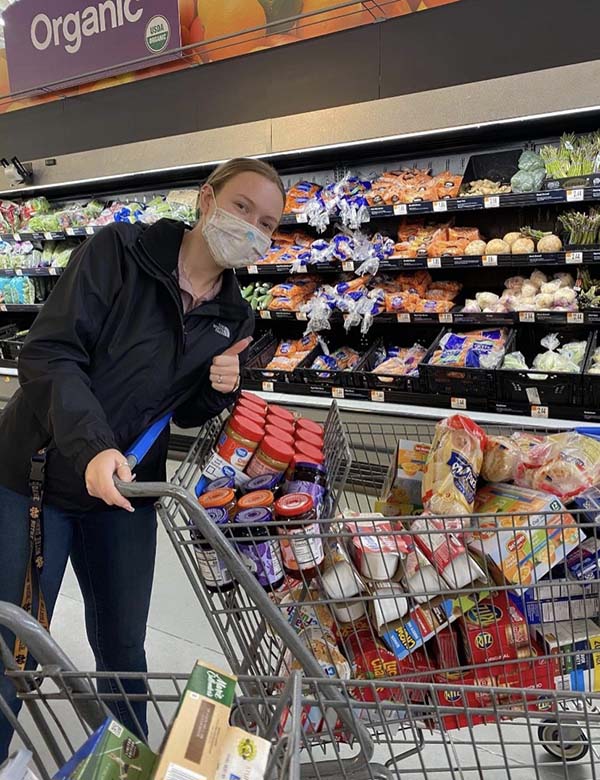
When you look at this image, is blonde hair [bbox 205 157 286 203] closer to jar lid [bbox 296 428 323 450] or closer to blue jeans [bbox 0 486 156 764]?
jar lid [bbox 296 428 323 450]

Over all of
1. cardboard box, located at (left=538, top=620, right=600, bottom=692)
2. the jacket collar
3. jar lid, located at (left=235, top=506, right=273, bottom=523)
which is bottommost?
cardboard box, located at (left=538, top=620, right=600, bottom=692)

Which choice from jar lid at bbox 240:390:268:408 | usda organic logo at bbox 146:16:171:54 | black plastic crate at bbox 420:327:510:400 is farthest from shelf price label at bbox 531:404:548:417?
usda organic logo at bbox 146:16:171:54

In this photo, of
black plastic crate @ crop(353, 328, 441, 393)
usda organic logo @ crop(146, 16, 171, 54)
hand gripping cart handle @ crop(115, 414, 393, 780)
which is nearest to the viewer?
hand gripping cart handle @ crop(115, 414, 393, 780)

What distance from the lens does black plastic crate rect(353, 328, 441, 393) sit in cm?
324

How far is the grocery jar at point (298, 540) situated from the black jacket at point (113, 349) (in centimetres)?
37

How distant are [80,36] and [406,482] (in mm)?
4351

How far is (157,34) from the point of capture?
393 cm

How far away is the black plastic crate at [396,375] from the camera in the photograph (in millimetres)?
3240

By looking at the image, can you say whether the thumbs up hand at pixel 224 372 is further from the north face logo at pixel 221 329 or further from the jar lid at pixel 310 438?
the jar lid at pixel 310 438

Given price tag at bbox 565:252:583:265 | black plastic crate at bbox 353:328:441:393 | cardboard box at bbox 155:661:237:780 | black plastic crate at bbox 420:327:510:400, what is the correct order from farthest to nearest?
1. black plastic crate at bbox 353:328:441:393
2. black plastic crate at bbox 420:327:510:400
3. price tag at bbox 565:252:583:265
4. cardboard box at bbox 155:661:237:780

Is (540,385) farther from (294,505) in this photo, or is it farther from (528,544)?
(294,505)

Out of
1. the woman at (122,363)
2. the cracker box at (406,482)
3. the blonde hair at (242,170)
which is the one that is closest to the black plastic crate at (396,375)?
the cracker box at (406,482)

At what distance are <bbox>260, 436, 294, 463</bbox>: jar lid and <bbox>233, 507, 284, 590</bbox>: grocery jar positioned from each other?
0.59 feet

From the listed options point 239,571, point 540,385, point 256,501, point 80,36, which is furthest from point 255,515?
point 80,36
